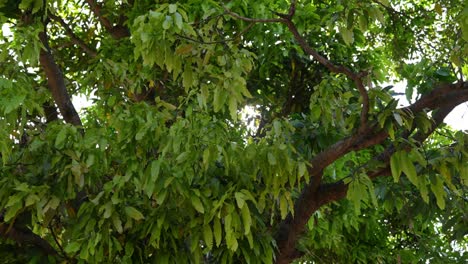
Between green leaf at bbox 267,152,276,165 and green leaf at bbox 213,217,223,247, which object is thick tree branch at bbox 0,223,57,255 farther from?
green leaf at bbox 267,152,276,165

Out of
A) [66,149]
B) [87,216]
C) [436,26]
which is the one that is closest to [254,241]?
[87,216]

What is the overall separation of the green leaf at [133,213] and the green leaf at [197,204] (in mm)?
252

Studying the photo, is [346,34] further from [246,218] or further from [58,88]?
[58,88]

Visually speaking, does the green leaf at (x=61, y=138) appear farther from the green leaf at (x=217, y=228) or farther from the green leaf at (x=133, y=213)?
the green leaf at (x=217, y=228)

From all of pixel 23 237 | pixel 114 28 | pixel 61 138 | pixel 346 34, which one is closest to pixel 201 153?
pixel 61 138

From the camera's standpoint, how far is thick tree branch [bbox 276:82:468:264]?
2.66 metres

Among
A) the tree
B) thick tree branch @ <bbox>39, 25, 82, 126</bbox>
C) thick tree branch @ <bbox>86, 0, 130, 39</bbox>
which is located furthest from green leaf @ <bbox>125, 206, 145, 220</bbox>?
thick tree branch @ <bbox>86, 0, 130, 39</bbox>

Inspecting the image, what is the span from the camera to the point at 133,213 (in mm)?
2730

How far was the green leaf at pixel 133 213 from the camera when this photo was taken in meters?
2.72

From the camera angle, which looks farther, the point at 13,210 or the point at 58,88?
the point at 58,88

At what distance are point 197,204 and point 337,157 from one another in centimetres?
67

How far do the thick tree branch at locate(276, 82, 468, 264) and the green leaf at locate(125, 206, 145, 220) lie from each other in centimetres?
77

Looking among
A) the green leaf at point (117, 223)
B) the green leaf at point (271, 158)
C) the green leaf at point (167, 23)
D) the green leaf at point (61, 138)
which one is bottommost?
the green leaf at point (117, 223)

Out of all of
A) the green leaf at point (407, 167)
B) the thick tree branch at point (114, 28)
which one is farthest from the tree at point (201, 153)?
the thick tree branch at point (114, 28)
